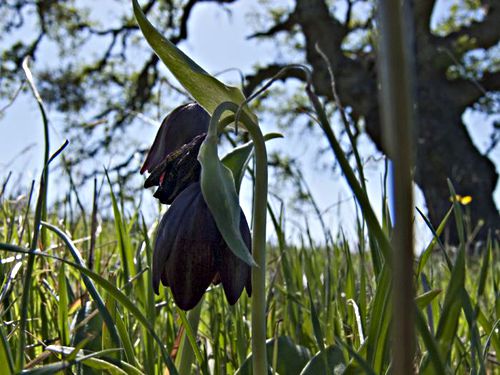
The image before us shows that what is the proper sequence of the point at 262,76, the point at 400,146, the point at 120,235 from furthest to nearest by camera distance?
the point at 262,76, the point at 120,235, the point at 400,146

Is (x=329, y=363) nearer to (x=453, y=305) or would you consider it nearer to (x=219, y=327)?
(x=219, y=327)

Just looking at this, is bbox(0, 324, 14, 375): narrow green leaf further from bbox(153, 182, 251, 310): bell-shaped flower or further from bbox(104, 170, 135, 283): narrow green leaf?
bbox(104, 170, 135, 283): narrow green leaf

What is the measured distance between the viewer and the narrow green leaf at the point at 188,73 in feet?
1.67

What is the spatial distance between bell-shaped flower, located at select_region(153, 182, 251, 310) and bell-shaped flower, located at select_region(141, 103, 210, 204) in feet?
0.15

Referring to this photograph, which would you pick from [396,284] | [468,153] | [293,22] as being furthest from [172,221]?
[293,22]

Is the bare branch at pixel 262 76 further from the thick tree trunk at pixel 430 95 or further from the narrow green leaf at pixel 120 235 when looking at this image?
the narrow green leaf at pixel 120 235

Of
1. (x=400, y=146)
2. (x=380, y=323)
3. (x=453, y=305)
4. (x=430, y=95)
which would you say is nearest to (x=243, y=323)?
(x=380, y=323)

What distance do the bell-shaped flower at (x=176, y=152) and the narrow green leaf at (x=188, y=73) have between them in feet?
0.12

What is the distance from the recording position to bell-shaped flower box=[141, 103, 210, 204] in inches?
21.5

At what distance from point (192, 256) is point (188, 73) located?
152 mm

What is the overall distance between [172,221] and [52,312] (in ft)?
1.14

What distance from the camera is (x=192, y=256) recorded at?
492 mm

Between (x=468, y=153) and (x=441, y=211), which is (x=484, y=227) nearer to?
(x=441, y=211)

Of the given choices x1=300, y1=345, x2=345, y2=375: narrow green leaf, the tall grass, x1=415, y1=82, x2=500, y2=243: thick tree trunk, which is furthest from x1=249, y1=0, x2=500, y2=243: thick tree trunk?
x1=300, y1=345, x2=345, y2=375: narrow green leaf
